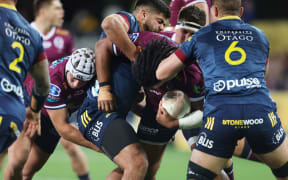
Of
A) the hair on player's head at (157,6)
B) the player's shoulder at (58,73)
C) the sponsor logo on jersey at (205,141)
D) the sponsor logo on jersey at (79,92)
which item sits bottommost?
the sponsor logo on jersey at (79,92)

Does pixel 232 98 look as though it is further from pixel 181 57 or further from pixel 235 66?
pixel 181 57

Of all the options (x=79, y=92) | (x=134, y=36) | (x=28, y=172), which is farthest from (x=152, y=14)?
(x=28, y=172)

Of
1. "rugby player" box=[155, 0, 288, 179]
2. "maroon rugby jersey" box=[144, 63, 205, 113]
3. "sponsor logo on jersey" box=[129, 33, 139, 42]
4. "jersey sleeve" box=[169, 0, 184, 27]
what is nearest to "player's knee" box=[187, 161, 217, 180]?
"rugby player" box=[155, 0, 288, 179]

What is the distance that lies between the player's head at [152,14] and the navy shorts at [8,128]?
5.73 feet

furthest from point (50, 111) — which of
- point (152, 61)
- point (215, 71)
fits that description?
point (215, 71)

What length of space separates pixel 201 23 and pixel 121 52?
3.19 ft

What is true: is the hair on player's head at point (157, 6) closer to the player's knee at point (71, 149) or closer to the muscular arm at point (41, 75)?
the muscular arm at point (41, 75)

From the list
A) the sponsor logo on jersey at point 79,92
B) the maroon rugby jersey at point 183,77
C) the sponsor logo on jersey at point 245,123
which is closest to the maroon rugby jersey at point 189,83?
the maroon rugby jersey at point 183,77

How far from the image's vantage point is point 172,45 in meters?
4.21

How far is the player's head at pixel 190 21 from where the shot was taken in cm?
481

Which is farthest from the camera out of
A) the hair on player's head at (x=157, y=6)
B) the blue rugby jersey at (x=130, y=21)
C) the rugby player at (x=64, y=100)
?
the hair on player's head at (x=157, y=6)

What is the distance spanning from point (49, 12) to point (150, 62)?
4.38 meters

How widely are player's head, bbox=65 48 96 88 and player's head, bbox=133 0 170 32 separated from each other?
600 mm

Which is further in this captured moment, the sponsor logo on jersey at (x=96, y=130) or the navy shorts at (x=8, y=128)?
the sponsor logo on jersey at (x=96, y=130)
